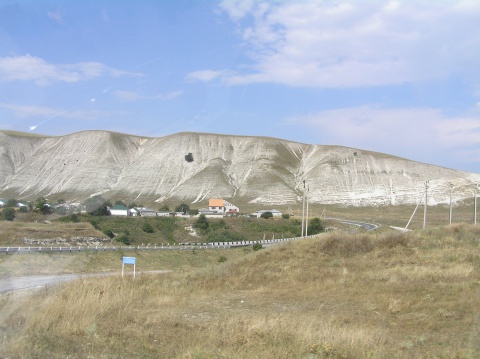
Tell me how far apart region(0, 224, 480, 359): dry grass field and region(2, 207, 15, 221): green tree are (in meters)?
15.8

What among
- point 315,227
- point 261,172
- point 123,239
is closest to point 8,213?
point 123,239

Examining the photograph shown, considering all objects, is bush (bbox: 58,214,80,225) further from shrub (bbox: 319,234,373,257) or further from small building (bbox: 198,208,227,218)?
small building (bbox: 198,208,227,218)

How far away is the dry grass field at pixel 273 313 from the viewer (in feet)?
24.3

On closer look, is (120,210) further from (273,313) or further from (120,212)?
(273,313)

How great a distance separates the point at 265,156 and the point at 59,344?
161 metres

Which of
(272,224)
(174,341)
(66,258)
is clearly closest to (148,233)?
(272,224)

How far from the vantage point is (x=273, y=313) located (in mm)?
11062

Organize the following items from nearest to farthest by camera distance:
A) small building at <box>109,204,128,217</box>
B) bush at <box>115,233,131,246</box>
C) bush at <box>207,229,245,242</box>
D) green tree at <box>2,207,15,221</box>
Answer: green tree at <box>2,207,15,221</box> < bush at <box>115,233,131,246</box> < bush at <box>207,229,245,242</box> < small building at <box>109,204,128,217</box>

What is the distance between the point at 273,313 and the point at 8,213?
83.7 feet

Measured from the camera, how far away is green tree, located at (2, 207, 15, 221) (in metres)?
31.5

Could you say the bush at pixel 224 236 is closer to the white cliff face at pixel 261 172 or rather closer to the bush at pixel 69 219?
the bush at pixel 69 219

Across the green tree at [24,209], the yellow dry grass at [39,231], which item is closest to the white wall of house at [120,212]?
the yellow dry grass at [39,231]

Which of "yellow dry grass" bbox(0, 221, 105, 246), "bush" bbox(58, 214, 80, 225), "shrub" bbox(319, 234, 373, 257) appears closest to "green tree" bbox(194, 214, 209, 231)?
"bush" bbox(58, 214, 80, 225)

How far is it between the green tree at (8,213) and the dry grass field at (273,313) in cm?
1584
